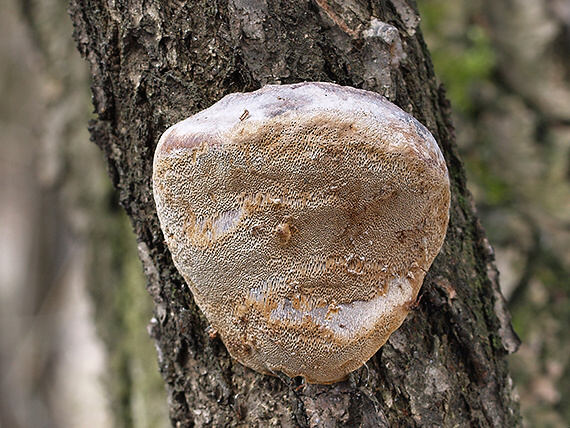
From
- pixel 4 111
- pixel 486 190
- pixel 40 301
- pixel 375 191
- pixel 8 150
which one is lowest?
pixel 40 301

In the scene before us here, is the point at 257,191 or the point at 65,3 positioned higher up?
the point at 257,191

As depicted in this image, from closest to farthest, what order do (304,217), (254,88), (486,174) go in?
(304,217), (254,88), (486,174)

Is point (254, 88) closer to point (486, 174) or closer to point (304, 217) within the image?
point (304, 217)

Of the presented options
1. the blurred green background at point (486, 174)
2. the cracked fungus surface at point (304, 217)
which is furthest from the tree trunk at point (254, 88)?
the blurred green background at point (486, 174)

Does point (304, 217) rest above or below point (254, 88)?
below

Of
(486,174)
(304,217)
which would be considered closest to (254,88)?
(304,217)

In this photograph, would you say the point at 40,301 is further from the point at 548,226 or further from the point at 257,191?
the point at 257,191

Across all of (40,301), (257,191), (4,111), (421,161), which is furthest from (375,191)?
(4,111)
